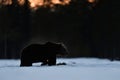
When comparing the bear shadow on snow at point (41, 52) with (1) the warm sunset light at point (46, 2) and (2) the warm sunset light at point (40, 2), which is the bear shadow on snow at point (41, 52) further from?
(1) the warm sunset light at point (46, 2)

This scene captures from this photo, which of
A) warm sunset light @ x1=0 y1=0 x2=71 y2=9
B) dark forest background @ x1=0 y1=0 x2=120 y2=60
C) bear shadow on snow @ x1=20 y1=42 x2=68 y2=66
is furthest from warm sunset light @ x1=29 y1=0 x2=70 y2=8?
bear shadow on snow @ x1=20 y1=42 x2=68 y2=66

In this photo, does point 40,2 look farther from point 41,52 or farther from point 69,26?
point 41,52

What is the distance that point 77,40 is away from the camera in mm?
54875

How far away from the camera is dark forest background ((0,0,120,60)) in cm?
5184

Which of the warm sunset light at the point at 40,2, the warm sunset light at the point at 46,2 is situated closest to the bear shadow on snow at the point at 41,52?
the warm sunset light at the point at 40,2

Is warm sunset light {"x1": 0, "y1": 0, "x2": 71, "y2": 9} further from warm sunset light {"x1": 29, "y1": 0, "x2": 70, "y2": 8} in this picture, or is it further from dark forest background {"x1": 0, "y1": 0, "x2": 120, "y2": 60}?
dark forest background {"x1": 0, "y1": 0, "x2": 120, "y2": 60}

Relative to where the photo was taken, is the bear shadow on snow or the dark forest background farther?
the dark forest background

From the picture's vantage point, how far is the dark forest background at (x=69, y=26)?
51.8m

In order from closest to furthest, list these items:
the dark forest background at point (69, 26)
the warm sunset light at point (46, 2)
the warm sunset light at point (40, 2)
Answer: the dark forest background at point (69, 26) → the warm sunset light at point (40, 2) → the warm sunset light at point (46, 2)

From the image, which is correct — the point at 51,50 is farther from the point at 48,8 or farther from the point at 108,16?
the point at 48,8

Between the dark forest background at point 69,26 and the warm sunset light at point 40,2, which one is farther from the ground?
the warm sunset light at point 40,2

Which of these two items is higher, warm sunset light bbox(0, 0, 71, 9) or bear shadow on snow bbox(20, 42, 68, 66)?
warm sunset light bbox(0, 0, 71, 9)

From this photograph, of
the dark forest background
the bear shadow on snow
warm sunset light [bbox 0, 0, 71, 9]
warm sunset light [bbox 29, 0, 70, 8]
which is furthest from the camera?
warm sunset light [bbox 29, 0, 70, 8]

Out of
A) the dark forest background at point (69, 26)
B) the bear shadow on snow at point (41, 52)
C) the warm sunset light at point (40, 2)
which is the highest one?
the warm sunset light at point (40, 2)
